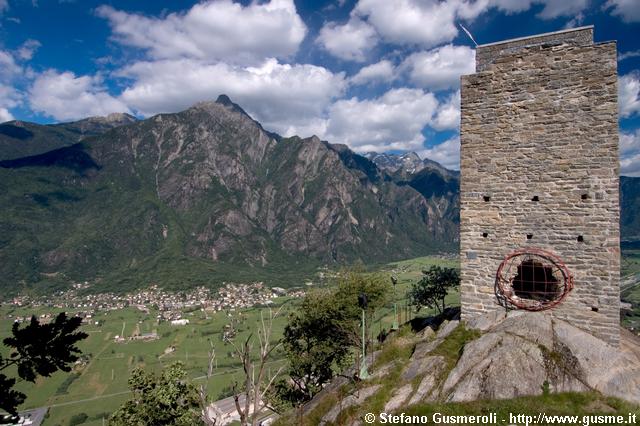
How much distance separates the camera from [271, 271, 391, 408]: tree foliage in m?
27.4

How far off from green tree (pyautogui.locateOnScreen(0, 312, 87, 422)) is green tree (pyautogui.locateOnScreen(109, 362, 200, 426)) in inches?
894

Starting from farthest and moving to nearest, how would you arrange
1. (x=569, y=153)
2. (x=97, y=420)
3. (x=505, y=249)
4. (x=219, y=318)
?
(x=219, y=318) < (x=97, y=420) < (x=505, y=249) < (x=569, y=153)

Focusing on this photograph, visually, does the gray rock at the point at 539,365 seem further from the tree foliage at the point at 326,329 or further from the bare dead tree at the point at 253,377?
the tree foliage at the point at 326,329

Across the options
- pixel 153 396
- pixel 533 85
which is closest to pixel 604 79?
pixel 533 85

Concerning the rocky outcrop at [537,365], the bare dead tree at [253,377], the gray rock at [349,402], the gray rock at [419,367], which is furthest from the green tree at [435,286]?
the bare dead tree at [253,377]

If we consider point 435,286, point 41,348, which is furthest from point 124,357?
point 41,348

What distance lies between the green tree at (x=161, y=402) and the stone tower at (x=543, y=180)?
2042cm

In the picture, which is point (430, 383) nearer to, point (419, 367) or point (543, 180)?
point (419, 367)

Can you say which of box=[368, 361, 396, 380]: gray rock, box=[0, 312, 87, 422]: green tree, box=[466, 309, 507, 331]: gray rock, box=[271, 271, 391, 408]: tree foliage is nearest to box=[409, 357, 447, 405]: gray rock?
box=[368, 361, 396, 380]: gray rock

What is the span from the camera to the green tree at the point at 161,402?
83.9 feet

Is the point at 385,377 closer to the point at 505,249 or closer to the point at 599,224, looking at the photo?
the point at 505,249

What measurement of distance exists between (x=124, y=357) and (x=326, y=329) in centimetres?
11993

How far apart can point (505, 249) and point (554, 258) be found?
1808 mm

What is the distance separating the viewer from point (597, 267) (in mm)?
14812
